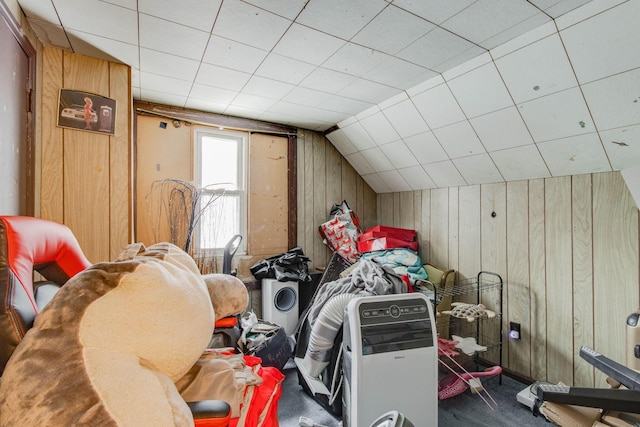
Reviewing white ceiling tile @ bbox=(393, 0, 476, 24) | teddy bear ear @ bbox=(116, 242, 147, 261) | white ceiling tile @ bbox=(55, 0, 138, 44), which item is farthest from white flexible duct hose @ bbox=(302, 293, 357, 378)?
white ceiling tile @ bbox=(55, 0, 138, 44)

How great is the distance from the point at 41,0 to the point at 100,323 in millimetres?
1663

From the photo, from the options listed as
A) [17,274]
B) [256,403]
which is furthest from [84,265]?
[256,403]

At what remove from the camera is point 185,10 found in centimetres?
148

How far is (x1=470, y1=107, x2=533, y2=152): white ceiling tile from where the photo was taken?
203cm

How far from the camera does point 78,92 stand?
6.04 feet

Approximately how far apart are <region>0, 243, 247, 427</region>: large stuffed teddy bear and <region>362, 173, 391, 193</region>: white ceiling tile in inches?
118

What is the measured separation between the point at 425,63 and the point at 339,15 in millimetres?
720

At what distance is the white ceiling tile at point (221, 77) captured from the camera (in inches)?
81.7

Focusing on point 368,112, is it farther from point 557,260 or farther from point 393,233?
point 557,260

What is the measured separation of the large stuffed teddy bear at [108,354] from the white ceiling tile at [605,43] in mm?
2069

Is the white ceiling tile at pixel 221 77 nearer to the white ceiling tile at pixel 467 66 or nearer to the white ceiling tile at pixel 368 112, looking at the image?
the white ceiling tile at pixel 368 112

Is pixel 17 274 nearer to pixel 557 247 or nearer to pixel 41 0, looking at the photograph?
pixel 41 0

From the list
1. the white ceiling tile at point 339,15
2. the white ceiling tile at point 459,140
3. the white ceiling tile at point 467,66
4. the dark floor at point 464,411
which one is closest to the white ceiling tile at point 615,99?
the white ceiling tile at point 467,66

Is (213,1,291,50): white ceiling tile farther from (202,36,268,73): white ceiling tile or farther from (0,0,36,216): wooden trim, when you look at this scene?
(0,0,36,216): wooden trim
